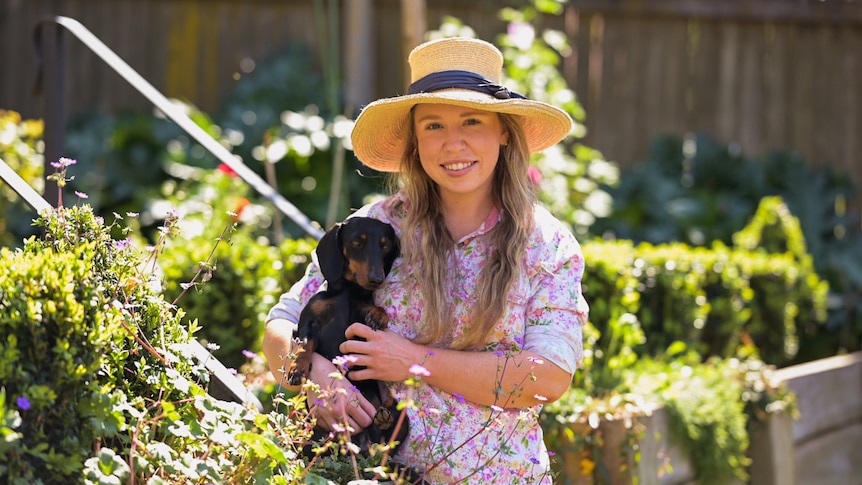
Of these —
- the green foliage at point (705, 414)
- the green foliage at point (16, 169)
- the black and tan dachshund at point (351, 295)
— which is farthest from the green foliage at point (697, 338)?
the green foliage at point (16, 169)

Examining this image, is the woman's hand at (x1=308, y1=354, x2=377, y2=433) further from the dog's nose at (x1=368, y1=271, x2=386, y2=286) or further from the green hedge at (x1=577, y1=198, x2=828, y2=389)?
the green hedge at (x1=577, y1=198, x2=828, y2=389)

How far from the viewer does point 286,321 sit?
114 inches

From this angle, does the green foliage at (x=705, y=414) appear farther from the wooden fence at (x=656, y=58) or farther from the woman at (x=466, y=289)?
the wooden fence at (x=656, y=58)

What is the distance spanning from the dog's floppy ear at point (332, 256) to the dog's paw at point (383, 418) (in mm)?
377

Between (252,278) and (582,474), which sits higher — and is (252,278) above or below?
above

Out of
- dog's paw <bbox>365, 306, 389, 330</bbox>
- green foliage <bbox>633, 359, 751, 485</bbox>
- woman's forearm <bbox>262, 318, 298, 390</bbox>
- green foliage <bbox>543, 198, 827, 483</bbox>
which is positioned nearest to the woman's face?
dog's paw <bbox>365, 306, 389, 330</bbox>

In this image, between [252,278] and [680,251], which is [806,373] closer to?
[680,251]

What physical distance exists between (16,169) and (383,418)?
3830 mm

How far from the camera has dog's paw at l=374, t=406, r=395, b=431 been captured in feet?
8.70

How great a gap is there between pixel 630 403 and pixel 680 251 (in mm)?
1379

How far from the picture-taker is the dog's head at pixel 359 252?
275cm

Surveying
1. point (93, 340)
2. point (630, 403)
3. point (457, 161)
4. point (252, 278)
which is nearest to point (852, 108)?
point (630, 403)

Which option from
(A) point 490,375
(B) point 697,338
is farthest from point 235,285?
(B) point 697,338

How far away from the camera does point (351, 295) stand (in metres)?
2.83
